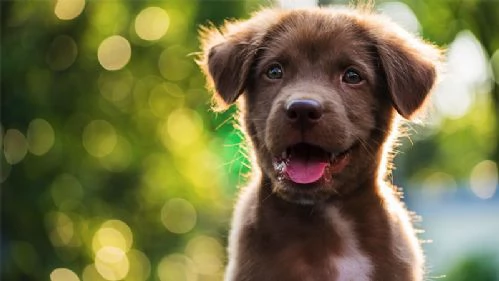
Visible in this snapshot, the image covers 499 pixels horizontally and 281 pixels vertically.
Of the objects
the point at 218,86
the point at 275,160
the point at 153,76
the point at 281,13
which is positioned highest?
the point at 153,76

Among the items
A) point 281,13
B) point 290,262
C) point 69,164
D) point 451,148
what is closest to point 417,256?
point 290,262

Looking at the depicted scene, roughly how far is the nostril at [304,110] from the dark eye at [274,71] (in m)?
0.39

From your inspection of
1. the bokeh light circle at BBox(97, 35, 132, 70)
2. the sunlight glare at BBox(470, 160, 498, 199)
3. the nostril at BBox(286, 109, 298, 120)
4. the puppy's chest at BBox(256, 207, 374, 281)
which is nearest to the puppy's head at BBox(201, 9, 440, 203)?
the nostril at BBox(286, 109, 298, 120)

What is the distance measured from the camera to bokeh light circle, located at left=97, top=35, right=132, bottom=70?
526 inches

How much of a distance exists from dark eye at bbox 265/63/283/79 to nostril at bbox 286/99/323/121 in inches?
15.3

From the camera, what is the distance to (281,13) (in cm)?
500

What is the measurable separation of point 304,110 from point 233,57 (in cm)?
70

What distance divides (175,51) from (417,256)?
951 centimetres

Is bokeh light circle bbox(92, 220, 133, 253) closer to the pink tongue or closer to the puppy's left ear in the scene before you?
the puppy's left ear

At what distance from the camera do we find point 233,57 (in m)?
4.87

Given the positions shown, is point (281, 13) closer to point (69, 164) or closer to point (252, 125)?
point (252, 125)

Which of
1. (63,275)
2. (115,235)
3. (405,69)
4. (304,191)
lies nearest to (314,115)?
(304,191)

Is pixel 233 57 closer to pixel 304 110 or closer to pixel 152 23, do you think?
pixel 304 110

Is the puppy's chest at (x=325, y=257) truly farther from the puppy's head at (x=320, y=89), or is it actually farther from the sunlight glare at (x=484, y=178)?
the sunlight glare at (x=484, y=178)
